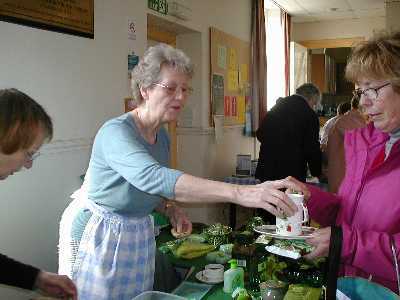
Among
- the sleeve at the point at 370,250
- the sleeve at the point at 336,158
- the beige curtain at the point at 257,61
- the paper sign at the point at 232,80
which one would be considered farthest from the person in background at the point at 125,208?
the beige curtain at the point at 257,61

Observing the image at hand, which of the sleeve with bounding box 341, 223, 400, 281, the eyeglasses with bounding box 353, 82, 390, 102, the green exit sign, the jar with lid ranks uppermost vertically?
the green exit sign

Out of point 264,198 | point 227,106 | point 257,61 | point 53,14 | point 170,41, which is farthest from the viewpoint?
point 257,61

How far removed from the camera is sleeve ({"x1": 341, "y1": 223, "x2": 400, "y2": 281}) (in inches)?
48.3

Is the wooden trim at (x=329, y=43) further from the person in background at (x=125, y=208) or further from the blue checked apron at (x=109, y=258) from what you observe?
the blue checked apron at (x=109, y=258)

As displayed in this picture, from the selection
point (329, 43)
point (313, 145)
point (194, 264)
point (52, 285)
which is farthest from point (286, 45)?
point (52, 285)

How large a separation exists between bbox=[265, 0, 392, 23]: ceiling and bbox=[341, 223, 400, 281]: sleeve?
582 cm

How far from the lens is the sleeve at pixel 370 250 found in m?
1.23

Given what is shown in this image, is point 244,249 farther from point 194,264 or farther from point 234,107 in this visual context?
point 234,107

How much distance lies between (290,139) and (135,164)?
2821 millimetres

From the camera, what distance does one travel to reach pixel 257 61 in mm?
5727

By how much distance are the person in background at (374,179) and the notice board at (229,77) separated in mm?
3036

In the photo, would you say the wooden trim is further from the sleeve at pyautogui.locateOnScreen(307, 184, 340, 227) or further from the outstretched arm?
the outstretched arm

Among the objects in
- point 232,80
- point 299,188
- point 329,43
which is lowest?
point 299,188

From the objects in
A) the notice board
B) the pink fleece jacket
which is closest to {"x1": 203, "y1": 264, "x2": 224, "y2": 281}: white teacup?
the pink fleece jacket
